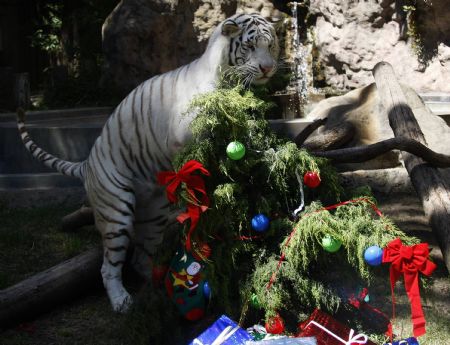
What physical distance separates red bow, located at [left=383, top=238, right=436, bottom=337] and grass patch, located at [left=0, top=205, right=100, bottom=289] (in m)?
2.52

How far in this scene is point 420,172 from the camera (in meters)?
4.27

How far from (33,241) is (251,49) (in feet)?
8.27

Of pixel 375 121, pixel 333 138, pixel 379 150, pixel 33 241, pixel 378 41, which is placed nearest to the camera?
pixel 379 150

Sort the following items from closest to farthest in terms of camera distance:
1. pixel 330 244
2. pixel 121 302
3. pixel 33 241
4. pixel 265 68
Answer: pixel 330 244 < pixel 265 68 < pixel 121 302 < pixel 33 241

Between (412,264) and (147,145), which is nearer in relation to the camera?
(412,264)

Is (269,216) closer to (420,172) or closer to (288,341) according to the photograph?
(288,341)

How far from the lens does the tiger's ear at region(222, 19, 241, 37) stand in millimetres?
3322

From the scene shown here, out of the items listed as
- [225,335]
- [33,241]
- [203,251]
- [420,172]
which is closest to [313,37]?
[420,172]

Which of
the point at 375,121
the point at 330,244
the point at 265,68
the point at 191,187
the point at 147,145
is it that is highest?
the point at 265,68

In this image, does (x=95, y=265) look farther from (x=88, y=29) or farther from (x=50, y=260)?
(x=88, y=29)

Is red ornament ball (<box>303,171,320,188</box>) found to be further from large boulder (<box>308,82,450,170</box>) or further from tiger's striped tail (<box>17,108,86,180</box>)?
large boulder (<box>308,82,450,170</box>)

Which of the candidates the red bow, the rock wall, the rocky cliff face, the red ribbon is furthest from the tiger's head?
the rocky cliff face

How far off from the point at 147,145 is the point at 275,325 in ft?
4.47

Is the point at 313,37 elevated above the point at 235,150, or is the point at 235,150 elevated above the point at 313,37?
the point at 235,150
